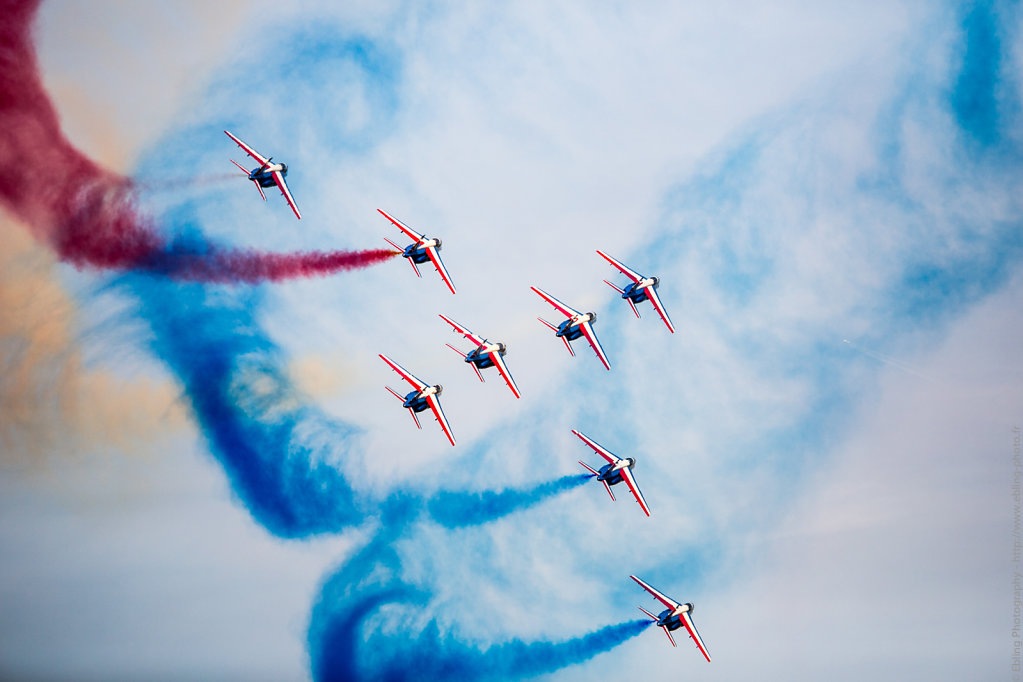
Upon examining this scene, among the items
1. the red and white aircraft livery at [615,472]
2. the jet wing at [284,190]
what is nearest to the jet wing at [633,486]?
the red and white aircraft livery at [615,472]

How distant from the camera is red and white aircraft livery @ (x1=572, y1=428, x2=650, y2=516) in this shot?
343 feet

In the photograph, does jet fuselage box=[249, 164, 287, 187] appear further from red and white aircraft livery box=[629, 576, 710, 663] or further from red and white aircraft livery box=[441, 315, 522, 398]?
red and white aircraft livery box=[629, 576, 710, 663]

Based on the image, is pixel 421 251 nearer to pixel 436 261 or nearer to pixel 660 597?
pixel 436 261

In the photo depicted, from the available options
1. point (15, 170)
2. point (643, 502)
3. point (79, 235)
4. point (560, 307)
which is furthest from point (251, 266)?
point (643, 502)

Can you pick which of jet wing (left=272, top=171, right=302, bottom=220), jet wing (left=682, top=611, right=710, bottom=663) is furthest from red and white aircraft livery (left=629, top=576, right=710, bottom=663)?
jet wing (left=272, top=171, right=302, bottom=220)

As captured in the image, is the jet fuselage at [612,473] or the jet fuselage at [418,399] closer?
the jet fuselage at [418,399]

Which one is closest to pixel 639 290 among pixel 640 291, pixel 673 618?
pixel 640 291

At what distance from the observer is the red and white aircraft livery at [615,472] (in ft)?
343

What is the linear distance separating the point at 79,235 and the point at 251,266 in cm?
1638

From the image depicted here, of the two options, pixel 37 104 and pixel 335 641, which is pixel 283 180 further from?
pixel 335 641

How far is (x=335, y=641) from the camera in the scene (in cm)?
10462

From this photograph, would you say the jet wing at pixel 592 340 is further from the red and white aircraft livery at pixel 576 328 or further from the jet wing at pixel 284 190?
the jet wing at pixel 284 190

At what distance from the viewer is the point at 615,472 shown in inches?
4122

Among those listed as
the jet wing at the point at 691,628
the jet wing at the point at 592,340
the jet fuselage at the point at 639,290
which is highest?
the jet fuselage at the point at 639,290
